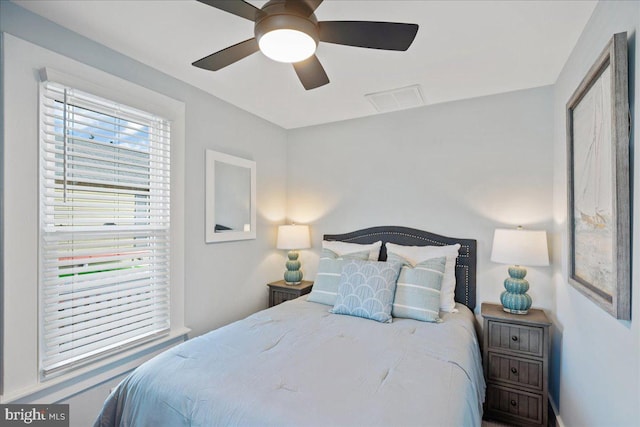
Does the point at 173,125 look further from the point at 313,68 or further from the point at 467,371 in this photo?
the point at 467,371

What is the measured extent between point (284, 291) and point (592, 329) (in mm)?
2454

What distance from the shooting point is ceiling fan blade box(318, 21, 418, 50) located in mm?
1342

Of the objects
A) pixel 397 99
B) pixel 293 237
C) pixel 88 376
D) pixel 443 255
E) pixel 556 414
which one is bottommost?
pixel 556 414

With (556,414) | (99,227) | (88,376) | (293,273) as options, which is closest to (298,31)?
(99,227)

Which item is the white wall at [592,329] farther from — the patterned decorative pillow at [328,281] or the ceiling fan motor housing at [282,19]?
the patterned decorative pillow at [328,281]

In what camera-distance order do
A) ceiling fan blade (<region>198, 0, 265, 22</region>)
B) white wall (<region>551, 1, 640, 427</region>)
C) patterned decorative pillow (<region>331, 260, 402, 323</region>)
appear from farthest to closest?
1. patterned decorative pillow (<region>331, 260, 402, 323</region>)
2. ceiling fan blade (<region>198, 0, 265, 22</region>)
3. white wall (<region>551, 1, 640, 427</region>)

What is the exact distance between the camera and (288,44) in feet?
4.77

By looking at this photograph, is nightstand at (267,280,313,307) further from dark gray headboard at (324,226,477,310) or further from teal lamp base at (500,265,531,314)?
teal lamp base at (500,265,531,314)

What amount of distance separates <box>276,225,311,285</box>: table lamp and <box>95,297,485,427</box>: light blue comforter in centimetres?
130

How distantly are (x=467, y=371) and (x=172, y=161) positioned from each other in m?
2.40

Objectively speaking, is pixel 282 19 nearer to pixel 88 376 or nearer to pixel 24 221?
pixel 24 221

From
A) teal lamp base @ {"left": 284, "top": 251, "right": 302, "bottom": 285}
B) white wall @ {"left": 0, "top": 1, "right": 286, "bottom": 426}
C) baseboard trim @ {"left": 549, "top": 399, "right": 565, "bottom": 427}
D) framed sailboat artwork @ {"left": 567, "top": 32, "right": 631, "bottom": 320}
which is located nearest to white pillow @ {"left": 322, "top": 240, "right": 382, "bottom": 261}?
teal lamp base @ {"left": 284, "top": 251, "right": 302, "bottom": 285}

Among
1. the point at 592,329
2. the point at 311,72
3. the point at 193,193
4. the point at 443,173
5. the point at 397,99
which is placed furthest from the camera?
the point at 443,173

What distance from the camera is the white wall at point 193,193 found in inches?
66.0
